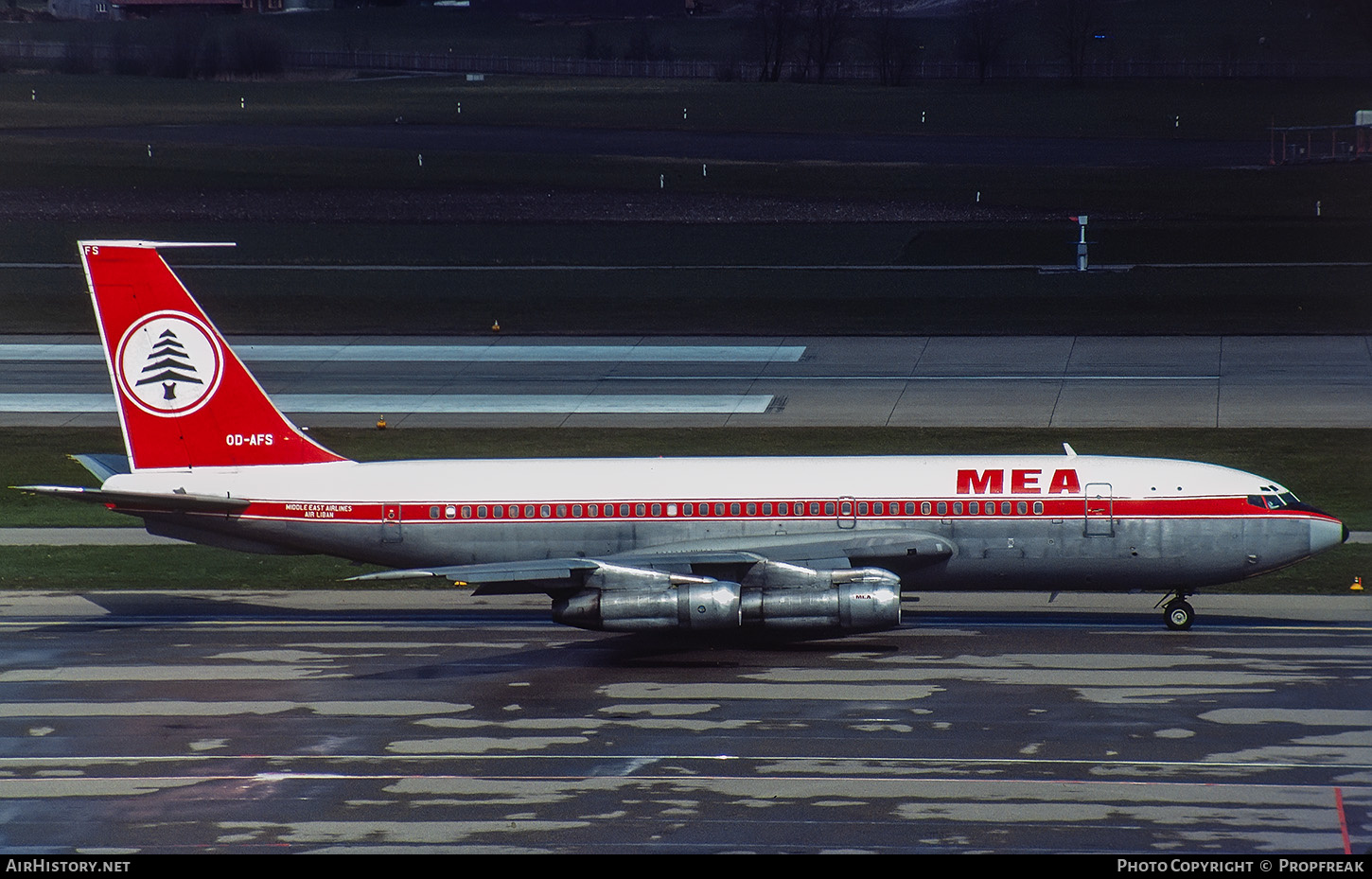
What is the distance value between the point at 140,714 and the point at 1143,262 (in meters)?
69.0

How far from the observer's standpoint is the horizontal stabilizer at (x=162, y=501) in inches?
1487

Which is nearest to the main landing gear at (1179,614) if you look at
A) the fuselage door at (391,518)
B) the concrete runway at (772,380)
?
the fuselage door at (391,518)

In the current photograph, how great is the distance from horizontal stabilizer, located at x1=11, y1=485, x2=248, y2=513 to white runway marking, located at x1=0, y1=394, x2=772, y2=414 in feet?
81.6

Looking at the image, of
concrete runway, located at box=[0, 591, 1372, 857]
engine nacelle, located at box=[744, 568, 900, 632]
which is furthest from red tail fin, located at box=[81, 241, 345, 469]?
engine nacelle, located at box=[744, 568, 900, 632]

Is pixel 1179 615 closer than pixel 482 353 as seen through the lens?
Yes

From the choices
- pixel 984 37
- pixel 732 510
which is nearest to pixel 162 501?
pixel 732 510

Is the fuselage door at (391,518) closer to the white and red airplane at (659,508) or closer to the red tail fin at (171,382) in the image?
the white and red airplane at (659,508)

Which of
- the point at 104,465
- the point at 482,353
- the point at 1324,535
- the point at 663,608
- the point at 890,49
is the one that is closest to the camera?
the point at 663,608

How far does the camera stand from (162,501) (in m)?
38.3

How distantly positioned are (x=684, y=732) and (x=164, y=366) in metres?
16.5

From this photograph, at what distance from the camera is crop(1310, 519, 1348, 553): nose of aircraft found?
38344 millimetres

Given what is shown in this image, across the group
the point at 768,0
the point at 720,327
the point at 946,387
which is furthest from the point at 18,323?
the point at 768,0

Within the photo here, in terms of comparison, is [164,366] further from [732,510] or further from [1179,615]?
[1179,615]

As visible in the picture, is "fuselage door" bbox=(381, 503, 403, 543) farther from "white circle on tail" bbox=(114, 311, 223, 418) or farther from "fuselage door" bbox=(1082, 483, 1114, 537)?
"fuselage door" bbox=(1082, 483, 1114, 537)
